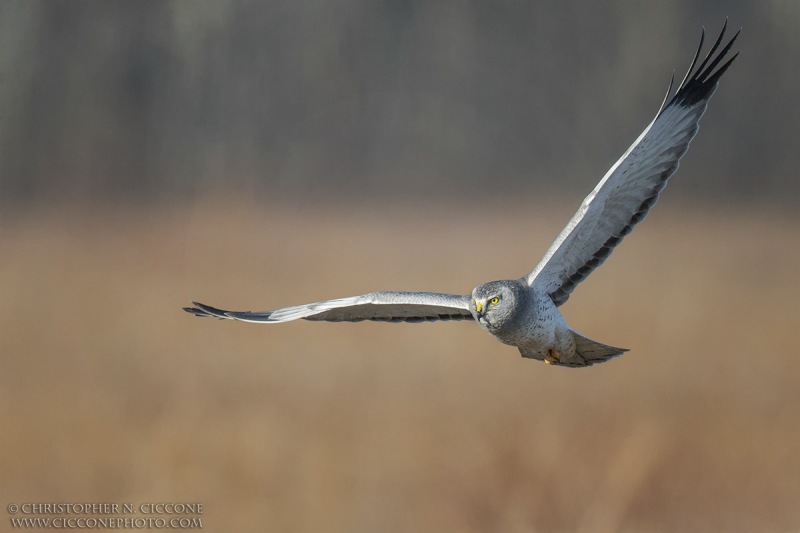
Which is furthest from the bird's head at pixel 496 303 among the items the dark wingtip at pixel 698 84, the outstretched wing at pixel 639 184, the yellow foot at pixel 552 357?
the dark wingtip at pixel 698 84

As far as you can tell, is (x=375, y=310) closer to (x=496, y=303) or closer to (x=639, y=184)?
(x=496, y=303)

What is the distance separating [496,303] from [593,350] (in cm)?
61

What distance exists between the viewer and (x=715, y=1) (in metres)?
11.7

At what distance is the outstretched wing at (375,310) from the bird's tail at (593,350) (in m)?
0.47

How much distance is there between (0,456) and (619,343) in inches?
196

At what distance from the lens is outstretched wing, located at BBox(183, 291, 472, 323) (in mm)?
4203

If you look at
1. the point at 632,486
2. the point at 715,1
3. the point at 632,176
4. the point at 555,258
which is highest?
the point at 715,1

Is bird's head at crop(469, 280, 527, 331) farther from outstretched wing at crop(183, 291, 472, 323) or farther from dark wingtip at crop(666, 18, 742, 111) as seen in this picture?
dark wingtip at crop(666, 18, 742, 111)

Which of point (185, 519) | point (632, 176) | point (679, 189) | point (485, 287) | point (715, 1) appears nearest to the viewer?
point (485, 287)

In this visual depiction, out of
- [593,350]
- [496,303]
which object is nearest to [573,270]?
[593,350]

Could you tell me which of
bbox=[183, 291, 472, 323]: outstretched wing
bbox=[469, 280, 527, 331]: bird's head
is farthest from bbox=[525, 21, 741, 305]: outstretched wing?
bbox=[183, 291, 472, 323]: outstretched wing

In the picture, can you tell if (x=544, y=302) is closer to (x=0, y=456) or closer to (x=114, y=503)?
(x=114, y=503)

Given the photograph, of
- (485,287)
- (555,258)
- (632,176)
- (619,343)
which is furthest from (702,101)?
(619,343)

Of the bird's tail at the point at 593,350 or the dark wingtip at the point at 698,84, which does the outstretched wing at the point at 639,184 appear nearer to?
the dark wingtip at the point at 698,84
